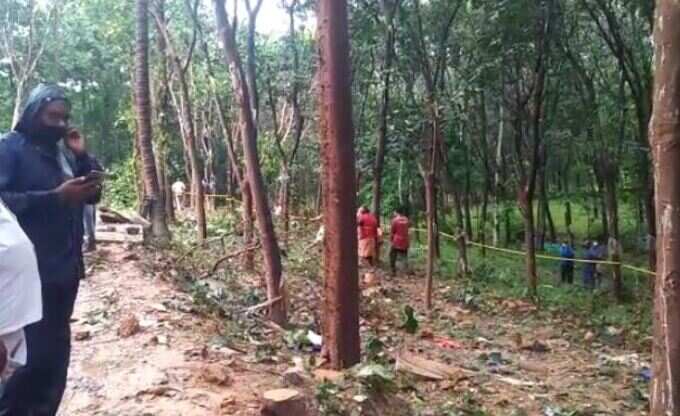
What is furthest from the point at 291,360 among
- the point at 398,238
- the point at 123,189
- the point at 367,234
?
the point at 123,189

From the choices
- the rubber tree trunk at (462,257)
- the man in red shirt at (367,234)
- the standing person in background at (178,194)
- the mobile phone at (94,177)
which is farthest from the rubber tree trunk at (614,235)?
the standing person in background at (178,194)

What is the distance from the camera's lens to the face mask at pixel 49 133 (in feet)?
11.5

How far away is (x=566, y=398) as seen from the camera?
7391 millimetres

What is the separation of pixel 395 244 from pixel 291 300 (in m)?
6.11

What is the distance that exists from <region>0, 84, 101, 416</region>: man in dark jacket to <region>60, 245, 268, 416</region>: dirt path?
1.18 metres

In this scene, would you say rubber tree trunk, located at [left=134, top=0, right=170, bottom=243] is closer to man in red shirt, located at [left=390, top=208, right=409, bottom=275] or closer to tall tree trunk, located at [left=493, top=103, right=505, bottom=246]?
man in red shirt, located at [left=390, top=208, right=409, bottom=275]

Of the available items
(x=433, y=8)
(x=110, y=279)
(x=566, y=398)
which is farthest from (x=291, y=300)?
(x=433, y=8)

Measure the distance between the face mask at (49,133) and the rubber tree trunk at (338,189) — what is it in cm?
285

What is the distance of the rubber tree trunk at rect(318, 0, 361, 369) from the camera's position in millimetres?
6082

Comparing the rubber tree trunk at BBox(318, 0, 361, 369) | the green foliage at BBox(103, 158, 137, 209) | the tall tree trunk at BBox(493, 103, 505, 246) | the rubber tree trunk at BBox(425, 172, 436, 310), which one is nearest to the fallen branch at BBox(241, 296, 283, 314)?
the rubber tree trunk at BBox(318, 0, 361, 369)

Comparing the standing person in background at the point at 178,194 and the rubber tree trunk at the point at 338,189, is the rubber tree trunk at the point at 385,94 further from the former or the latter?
the standing person in background at the point at 178,194

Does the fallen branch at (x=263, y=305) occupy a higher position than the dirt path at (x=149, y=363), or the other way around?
the dirt path at (x=149, y=363)

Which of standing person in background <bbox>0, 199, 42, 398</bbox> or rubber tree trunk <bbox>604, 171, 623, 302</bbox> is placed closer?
standing person in background <bbox>0, 199, 42, 398</bbox>

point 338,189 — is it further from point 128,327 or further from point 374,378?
point 128,327
